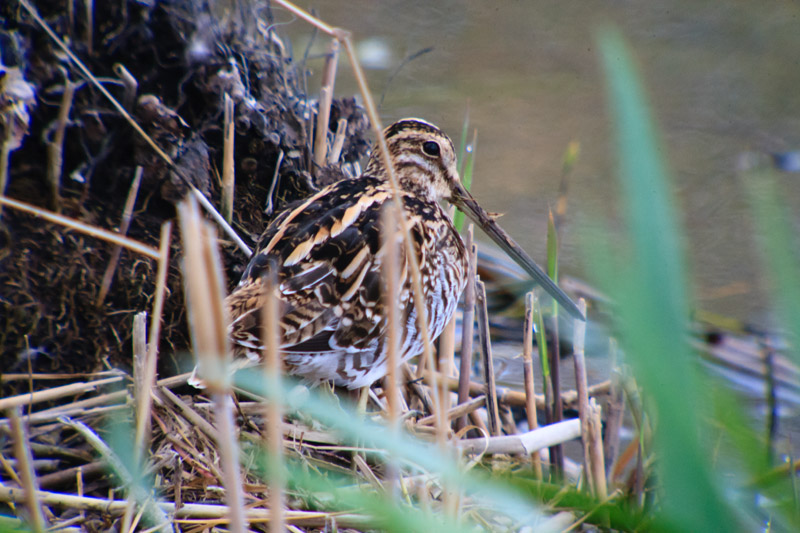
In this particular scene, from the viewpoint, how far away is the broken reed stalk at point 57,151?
2.01 metres

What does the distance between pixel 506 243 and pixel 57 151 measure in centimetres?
134

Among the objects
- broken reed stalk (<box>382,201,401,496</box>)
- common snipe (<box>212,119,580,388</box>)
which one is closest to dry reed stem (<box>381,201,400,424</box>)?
broken reed stalk (<box>382,201,401,496</box>)

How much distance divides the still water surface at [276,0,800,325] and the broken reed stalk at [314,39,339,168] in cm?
143

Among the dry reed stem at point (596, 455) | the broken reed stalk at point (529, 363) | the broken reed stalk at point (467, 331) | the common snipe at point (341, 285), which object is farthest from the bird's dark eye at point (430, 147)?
the dry reed stem at point (596, 455)

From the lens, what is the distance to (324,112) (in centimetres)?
248

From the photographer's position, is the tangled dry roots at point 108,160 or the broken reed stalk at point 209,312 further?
the tangled dry roots at point 108,160

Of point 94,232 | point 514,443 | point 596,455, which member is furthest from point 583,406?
point 94,232

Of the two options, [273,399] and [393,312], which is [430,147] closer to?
[393,312]

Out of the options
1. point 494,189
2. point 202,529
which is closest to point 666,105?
point 494,189

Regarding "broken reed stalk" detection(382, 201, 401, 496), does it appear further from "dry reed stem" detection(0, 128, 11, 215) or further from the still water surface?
the still water surface

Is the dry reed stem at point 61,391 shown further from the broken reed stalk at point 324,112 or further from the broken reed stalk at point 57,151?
the broken reed stalk at point 324,112

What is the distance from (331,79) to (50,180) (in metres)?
0.99

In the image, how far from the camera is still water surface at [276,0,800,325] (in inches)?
150

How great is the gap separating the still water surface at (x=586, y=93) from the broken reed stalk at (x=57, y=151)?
86.3 inches
